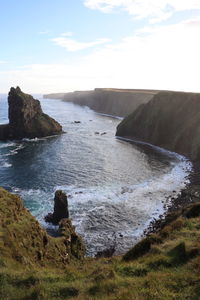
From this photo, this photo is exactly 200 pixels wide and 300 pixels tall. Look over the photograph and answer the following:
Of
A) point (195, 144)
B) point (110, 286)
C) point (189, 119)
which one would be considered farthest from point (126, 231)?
point (189, 119)

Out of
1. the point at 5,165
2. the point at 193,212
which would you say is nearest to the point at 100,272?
the point at 193,212

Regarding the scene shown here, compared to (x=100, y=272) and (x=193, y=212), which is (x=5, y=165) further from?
(x=100, y=272)

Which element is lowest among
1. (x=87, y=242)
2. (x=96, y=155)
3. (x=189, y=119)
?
(x=87, y=242)

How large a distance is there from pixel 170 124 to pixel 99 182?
153ft

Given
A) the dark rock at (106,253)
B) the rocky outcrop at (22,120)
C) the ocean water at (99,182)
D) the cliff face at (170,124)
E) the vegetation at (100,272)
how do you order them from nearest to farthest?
the vegetation at (100,272), the dark rock at (106,253), the ocean water at (99,182), the cliff face at (170,124), the rocky outcrop at (22,120)

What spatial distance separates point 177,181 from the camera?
6016 centimetres

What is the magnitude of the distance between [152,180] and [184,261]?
141ft

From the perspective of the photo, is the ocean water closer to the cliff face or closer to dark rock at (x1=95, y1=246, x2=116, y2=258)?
dark rock at (x1=95, y1=246, x2=116, y2=258)

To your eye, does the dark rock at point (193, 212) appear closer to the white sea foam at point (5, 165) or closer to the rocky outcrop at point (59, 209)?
the rocky outcrop at point (59, 209)

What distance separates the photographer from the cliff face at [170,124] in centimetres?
8406

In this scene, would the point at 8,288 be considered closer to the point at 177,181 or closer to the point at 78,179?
the point at 78,179

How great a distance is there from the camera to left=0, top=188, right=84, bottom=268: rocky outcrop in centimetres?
2033

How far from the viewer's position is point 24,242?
2223 cm

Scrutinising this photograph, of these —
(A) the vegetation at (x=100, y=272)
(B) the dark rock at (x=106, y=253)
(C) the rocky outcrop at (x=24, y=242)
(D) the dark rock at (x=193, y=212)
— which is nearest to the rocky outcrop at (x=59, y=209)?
(B) the dark rock at (x=106, y=253)
